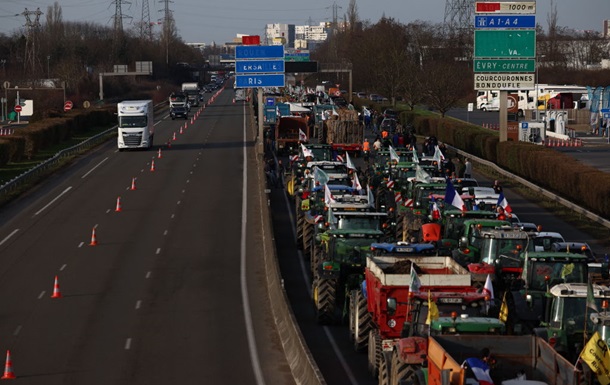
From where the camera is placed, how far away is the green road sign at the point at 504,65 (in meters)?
55.6

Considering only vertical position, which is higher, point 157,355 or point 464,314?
point 464,314

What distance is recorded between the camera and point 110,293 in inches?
1172

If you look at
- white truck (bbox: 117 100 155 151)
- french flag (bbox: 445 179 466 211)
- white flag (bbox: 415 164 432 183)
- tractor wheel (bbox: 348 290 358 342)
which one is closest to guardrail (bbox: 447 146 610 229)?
white flag (bbox: 415 164 432 183)

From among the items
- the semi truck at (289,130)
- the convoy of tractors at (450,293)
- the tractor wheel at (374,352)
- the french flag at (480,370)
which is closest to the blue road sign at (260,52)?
the semi truck at (289,130)

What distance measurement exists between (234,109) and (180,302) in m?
96.9

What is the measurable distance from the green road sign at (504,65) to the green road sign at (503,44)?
22cm

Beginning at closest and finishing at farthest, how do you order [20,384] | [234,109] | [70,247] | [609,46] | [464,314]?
1. [464,314]
2. [20,384]
3. [70,247]
4. [234,109]
5. [609,46]

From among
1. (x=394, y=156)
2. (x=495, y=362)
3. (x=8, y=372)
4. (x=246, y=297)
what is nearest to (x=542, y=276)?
(x=495, y=362)

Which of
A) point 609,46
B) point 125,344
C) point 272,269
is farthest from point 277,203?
point 609,46

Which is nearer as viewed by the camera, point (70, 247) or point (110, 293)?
point (110, 293)

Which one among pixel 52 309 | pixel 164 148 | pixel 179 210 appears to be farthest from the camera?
pixel 164 148

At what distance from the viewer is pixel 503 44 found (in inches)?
2180

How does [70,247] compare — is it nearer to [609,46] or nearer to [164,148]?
[164,148]

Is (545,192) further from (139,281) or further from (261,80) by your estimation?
(139,281)
